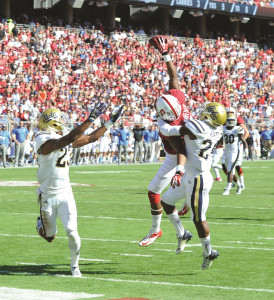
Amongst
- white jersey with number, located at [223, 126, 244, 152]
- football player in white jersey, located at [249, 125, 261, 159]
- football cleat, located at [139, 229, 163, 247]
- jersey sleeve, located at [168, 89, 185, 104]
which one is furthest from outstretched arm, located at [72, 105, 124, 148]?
football player in white jersey, located at [249, 125, 261, 159]

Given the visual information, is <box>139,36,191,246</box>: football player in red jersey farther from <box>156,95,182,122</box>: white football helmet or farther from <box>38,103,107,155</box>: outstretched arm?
<box>38,103,107,155</box>: outstretched arm

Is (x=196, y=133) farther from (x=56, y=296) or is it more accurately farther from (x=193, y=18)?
(x=193, y=18)

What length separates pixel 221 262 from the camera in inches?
316

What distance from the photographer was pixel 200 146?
24.2 feet

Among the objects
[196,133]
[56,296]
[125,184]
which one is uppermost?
[196,133]

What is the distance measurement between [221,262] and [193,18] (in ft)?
126

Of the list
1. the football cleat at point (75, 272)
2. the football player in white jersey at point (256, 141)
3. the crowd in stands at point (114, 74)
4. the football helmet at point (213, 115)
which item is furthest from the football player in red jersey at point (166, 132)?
the football player in white jersey at point (256, 141)

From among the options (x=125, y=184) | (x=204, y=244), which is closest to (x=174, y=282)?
(x=204, y=244)

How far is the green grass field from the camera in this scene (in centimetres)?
655

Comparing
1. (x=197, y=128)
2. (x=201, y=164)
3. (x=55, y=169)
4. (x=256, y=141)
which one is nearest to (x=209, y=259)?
(x=201, y=164)

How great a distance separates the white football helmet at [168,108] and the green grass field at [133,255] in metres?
1.56

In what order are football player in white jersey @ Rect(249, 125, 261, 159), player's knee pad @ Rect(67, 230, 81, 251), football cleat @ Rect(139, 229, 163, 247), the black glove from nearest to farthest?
the black glove < player's knee pad @ Rect(67, 230, 81, 251) < football cleat @ Rect(139, 229, 163, 247) < football player in white jersey @ Rect(249, 125, 261, 159)

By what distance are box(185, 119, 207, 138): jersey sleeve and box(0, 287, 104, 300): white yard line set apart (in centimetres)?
191

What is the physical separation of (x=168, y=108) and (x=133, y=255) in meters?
1.85
